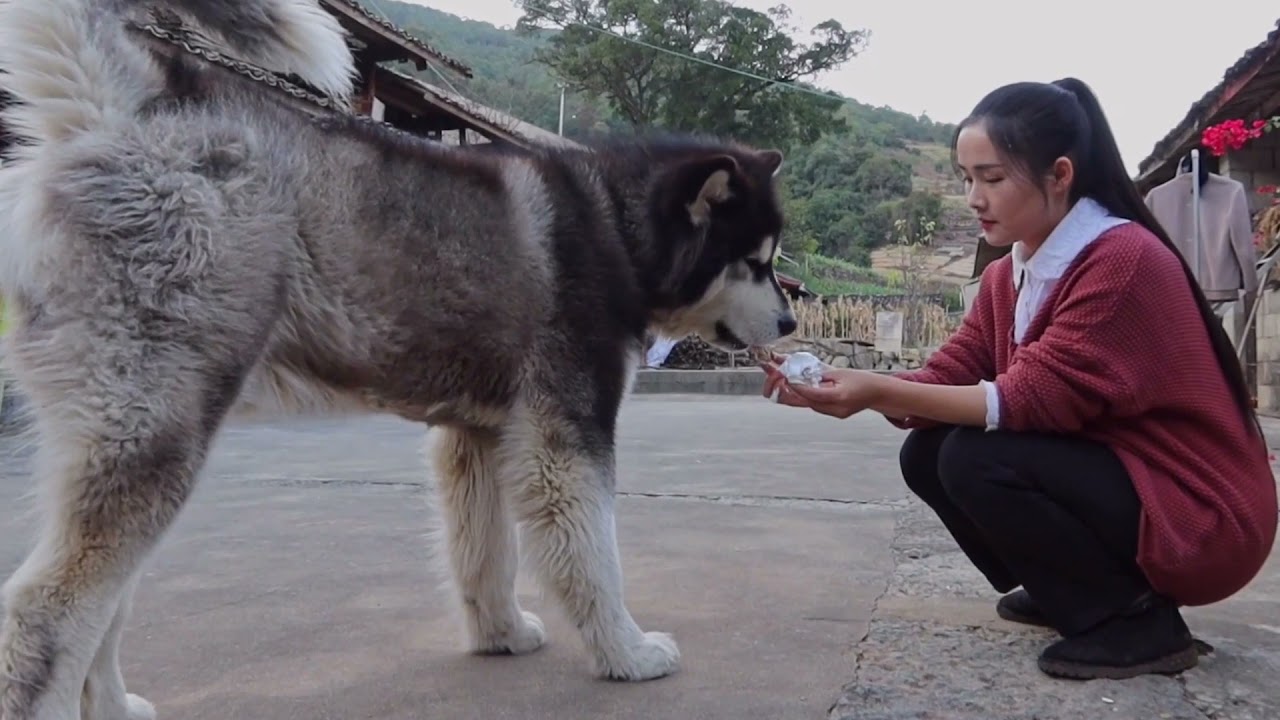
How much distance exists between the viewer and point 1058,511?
8.05 feet

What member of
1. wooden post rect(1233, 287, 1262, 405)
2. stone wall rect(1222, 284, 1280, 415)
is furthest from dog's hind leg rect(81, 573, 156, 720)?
wooden post rect(1233, 287, 1262, 405)

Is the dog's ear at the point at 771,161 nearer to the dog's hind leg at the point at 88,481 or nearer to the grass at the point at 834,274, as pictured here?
the dog's hind leg at the point at 88,481

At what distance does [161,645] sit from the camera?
2.80 m

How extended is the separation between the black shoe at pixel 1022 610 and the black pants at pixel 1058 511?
325 mm

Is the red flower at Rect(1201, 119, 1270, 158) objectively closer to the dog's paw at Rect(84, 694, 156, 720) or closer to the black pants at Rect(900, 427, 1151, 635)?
the black pants at Rect(900, 427, 1151, 635)

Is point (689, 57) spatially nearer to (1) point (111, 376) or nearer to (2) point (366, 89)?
(2) point (366, 89)

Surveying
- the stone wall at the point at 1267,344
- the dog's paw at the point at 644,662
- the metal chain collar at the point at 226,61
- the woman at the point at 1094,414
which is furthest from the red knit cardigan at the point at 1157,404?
the stone wall at the point at 1267,344

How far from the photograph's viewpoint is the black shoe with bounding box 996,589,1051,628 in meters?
2.88

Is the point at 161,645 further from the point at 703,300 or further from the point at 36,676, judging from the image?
the point at 703,300

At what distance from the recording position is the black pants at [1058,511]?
2.43 meters

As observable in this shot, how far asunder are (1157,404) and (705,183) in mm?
1350

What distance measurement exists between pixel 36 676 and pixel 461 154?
1.49 m

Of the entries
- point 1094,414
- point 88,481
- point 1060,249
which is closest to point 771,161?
point 1060,249

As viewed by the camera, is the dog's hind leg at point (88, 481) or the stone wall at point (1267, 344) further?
the stone wall at point (1267, 344)
